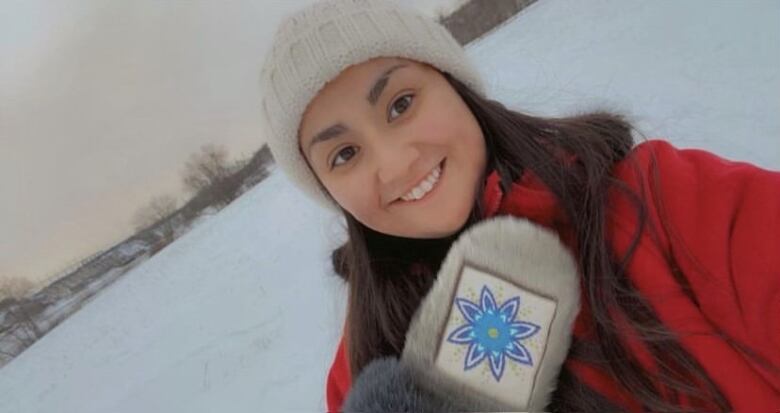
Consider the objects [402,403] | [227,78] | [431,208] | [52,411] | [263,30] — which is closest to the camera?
[402,403]

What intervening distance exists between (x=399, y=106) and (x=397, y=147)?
0.18 ft

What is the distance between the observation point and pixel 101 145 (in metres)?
2.41

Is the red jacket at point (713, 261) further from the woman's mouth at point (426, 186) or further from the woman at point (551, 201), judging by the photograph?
the woman's mouth at point (426, 186)

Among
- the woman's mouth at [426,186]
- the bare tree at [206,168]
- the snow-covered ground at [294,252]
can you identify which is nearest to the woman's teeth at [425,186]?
the woman's mouth at [426,186]

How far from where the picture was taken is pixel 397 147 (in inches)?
24.5

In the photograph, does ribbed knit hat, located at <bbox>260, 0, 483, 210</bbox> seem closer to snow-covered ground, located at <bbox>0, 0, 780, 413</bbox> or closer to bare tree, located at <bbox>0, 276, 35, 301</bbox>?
snow-covered ground, located at <bbox>0, 0, 780, 413</bbox>

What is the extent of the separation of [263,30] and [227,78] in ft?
1.03

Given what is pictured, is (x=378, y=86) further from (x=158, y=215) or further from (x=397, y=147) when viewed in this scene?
(x=158, y=215)

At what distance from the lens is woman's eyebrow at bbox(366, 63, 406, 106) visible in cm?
63

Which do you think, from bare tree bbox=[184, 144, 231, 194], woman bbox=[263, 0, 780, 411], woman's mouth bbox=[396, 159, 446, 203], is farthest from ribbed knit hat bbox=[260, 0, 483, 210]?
bare tree bbox=[184, 144, 231, 194]

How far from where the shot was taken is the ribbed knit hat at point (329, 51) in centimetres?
65

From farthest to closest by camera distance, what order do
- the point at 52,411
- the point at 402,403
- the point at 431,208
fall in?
the point at 52,411 < the point at 431,208 < the point at 402,403

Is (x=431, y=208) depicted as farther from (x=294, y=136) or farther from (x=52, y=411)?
(x=52, y=411)

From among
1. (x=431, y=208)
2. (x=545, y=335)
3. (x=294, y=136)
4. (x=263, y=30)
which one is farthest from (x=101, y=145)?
(x=545, y=335)
